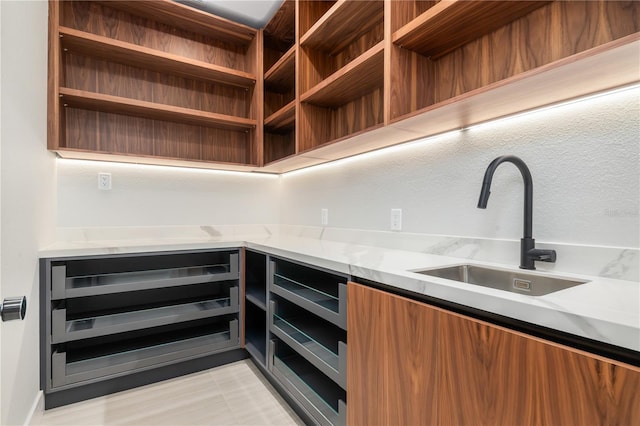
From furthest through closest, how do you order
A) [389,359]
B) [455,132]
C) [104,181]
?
[104,181] < [455,132] < [389,359]

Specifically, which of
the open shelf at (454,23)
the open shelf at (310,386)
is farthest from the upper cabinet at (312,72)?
the open shelf at (310,386)

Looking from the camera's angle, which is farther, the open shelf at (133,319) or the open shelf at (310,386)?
the open shelf at (133,319)

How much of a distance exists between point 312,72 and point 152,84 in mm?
1205

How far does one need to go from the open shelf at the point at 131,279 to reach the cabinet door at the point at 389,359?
120 centimetres

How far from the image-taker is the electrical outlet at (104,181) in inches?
85.7

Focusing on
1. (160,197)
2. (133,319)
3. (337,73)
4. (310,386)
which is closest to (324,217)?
A: (337,73)

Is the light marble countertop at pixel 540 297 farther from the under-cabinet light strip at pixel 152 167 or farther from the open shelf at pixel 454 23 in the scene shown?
the under-cabinet light strip at pixel 152 167

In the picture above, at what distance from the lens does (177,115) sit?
2211 millimetres

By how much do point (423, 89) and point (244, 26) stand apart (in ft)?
5.14

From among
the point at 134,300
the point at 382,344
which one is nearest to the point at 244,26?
the point at 134,300

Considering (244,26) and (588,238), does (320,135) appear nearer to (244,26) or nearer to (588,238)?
(244,26)

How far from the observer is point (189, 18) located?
2.17 metres

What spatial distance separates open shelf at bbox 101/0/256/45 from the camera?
2047 millimetres

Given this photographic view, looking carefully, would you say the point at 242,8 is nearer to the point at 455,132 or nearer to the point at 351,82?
the point at 351,82
